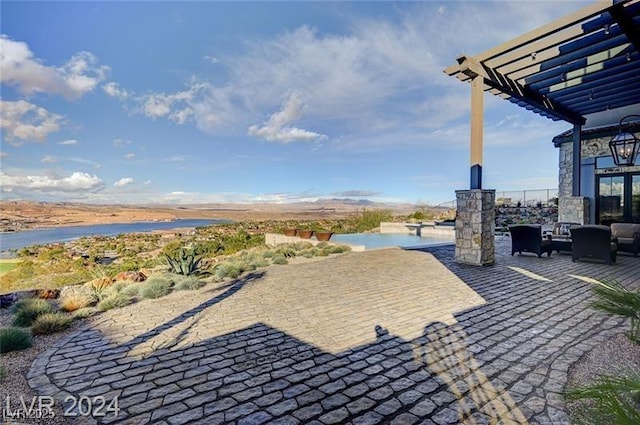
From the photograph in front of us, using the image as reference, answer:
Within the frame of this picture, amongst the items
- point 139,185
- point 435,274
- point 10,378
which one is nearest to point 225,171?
point 139,185

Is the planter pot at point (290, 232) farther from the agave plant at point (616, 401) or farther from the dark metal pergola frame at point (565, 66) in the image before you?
the agave plant at point (616, 401)

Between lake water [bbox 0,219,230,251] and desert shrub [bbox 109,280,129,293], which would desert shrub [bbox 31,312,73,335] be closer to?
desert shrub [bbox 109,280,129,293]

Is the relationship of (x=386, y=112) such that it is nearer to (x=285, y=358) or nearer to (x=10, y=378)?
(x=285, y=358)

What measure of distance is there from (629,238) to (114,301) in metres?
12.0

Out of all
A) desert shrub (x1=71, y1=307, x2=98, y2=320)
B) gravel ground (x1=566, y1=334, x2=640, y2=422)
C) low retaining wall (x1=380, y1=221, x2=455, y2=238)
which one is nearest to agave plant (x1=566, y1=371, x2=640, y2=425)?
gravel ground (x1=566, y1=334, x2=640, y2=422)

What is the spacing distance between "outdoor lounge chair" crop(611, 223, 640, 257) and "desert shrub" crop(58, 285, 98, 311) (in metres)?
12.1

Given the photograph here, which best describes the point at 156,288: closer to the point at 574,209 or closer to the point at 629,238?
the point at 629,238

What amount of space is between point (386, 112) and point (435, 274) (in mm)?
10596

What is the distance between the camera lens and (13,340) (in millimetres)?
3217

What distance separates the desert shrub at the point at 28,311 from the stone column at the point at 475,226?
25.5ft

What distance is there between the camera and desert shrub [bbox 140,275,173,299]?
5184mm

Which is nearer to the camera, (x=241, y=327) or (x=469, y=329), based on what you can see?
(x=469, y=329)

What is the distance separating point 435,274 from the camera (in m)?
6.41

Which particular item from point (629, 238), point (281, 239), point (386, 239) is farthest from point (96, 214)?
point (629, 238)
